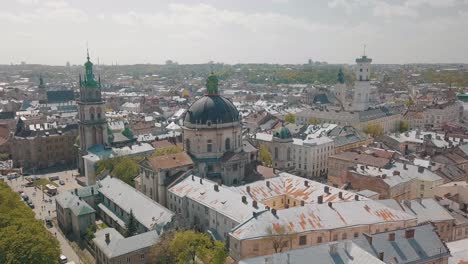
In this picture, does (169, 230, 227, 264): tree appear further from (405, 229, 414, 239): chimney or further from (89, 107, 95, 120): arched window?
(89, 107, 95, 120): arched window

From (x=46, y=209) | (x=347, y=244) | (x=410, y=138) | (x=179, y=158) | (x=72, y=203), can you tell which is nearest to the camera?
(x=347, y=244)

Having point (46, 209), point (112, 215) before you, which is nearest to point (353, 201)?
point (112, 215)

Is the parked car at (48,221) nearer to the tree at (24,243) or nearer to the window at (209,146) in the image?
the tree at (24,243)

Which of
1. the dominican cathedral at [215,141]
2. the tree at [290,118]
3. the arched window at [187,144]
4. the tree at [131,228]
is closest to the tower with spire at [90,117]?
the arched window at [187,144]

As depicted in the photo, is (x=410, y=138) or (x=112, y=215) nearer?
(x=112, y=215)

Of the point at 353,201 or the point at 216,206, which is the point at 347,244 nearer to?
the point at 353,201

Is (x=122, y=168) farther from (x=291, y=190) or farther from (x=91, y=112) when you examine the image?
(x=291, y=190)
